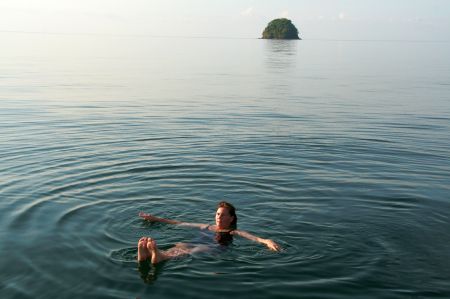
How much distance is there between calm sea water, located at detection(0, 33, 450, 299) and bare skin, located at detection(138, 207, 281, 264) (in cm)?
17

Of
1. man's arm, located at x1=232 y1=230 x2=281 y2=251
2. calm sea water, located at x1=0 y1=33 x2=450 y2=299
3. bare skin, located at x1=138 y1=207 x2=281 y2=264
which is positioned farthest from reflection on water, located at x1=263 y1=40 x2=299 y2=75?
man's arm, located at x1=232 y1=230 x2=281 y2=251

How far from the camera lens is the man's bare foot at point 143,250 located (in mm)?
8761

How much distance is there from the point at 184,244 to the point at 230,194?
13.0ft

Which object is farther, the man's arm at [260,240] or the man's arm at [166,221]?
the man's arm at [166,221]

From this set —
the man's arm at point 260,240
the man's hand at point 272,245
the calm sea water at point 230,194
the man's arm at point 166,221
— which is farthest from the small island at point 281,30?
the man's hand at point 272,245

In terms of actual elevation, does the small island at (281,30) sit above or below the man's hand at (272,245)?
above

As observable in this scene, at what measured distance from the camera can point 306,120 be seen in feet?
79.5

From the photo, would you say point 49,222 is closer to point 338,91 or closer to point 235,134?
point 235,134

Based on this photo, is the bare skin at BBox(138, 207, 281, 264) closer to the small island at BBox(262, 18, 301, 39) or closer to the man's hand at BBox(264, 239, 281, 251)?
the man's hand at BBox(264, 239, 281, 251)

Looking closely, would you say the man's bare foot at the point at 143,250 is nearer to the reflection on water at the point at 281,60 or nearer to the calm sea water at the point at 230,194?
the calm sea water at the point at 230,194

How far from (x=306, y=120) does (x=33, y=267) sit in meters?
16.9

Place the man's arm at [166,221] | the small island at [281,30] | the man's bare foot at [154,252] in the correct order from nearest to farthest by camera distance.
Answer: the man's bare foot at [154,252] → the man's arm at [166,221] → the small island at [281,30]

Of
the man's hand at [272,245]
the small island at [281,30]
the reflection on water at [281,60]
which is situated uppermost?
the small island at [281,30]

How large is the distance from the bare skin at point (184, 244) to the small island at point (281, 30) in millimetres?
179699
